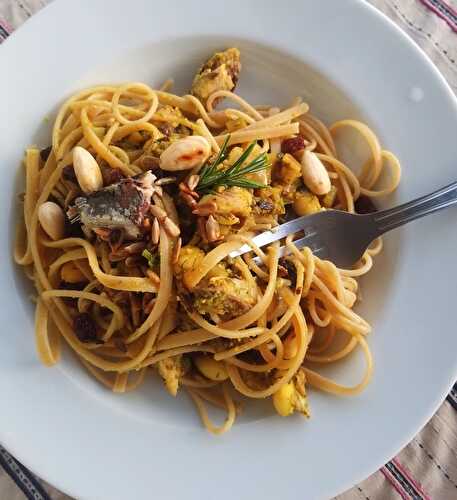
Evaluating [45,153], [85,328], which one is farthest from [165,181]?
[85,328]

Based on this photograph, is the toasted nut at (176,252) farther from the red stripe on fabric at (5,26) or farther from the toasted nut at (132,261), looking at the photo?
the red stripe on fabric at (5,26)

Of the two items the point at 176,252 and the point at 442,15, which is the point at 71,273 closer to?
the point at 176,252

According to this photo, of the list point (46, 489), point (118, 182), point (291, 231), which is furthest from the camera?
point (46, 489)

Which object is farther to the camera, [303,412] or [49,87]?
[49,87]

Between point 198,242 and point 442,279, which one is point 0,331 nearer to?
point 198,242

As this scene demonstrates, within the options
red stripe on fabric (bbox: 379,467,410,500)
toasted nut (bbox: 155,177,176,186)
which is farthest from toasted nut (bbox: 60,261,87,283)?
red stripe on fabric (bbox: 379,467,410,500)

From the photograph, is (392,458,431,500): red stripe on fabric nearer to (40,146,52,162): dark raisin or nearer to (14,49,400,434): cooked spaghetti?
(14,49,400,434): cooked spaghetti

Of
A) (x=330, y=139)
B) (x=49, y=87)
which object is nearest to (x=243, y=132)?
(x=330, y=139)
